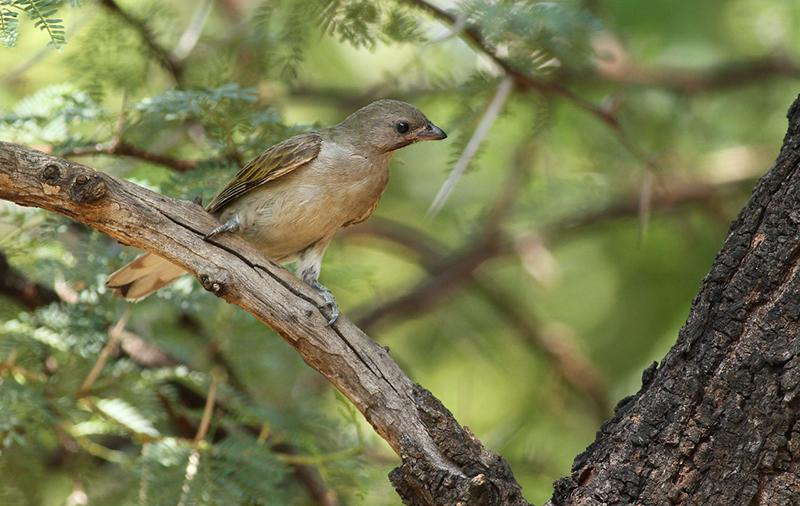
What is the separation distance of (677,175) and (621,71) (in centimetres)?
84

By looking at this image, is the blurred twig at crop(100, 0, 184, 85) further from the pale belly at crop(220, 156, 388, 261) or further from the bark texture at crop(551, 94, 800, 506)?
the bark texture at crop(551, 94, 800, 506)

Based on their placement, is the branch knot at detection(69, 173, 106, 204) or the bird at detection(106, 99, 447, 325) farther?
the bird at detection(106, 99, 447, 325)

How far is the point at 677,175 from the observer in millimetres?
6855

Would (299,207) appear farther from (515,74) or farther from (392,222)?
(392,222)

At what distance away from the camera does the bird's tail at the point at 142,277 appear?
396 centimetres

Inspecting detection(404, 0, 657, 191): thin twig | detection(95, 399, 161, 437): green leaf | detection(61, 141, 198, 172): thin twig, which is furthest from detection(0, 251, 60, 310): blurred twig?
detection(404, 0, 657, 191): thin twig

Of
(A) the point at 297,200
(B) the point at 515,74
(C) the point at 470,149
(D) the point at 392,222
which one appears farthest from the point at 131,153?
(D) the point at 392,222

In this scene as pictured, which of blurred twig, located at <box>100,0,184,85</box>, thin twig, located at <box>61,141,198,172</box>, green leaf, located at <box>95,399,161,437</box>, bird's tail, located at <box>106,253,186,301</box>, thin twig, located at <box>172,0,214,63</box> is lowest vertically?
green leaf, located at <box>95,399,161,437</box>

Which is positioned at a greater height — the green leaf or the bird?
the bird

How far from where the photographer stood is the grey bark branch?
295 centimetres

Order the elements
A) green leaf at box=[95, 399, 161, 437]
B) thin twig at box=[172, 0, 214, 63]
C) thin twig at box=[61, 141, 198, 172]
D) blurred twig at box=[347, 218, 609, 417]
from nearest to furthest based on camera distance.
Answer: thin twig at box=[61, 141, 198, 172] < green leaf at box=[95, 399, 161, 437] < thin twig at box=[172, 0, 214, 63] < blurred twig at box=[347, 218, 609, 417]

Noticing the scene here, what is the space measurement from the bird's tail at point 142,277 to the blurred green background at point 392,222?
0.30 m

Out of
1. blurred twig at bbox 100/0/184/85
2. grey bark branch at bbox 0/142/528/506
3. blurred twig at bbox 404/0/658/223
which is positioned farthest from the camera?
blurred twig at bbox 100/0/184/85

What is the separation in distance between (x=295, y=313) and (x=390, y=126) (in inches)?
61.3
